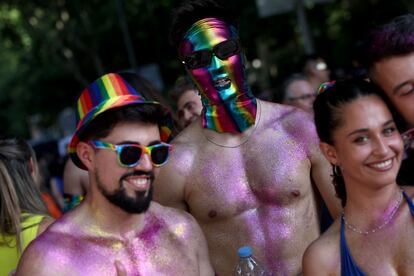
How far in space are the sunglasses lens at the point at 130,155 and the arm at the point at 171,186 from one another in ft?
3.01

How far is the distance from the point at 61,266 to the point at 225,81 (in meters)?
1.30

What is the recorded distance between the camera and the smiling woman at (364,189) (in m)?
2.45

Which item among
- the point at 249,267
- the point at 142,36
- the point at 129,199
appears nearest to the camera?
the point at 129,199

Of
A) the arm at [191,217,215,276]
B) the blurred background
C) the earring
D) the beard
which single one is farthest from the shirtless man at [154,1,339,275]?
the blurred background

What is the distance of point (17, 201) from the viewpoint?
12.0 feet

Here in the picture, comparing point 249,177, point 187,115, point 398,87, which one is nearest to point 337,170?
point 398,87

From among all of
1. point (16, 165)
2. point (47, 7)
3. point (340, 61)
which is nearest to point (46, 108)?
point (47, 7)

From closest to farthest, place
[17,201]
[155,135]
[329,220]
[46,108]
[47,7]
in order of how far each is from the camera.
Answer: [155,135] → [17,201] → [329,220] → [47,7] → [46,108]

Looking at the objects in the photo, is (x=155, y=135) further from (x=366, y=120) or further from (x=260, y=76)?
(x=260, y=76)

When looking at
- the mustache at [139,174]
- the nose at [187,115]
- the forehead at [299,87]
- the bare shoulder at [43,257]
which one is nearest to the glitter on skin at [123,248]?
the bare shoulder at [43,257]

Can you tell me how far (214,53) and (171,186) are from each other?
73 cm

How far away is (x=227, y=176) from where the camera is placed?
11.2 ft

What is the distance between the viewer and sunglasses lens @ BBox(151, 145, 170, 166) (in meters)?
2.56

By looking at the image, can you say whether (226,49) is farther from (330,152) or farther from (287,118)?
(330,152)
